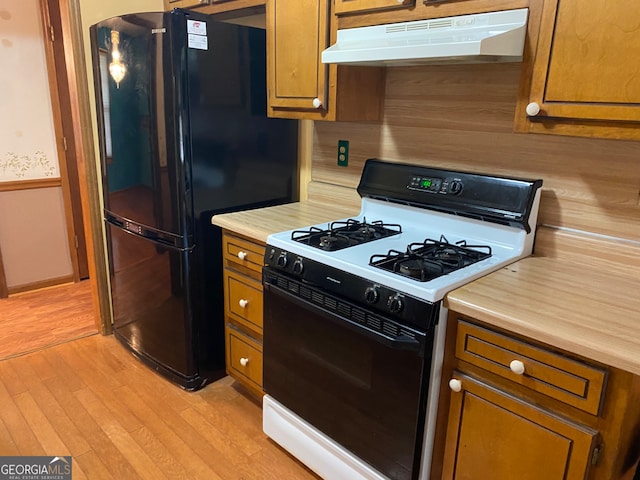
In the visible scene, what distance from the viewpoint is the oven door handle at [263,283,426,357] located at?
4.44 ft

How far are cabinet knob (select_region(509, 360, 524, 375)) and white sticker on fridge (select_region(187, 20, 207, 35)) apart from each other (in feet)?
5.64

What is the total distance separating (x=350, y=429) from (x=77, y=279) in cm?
297

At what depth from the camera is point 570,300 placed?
52.3 inches

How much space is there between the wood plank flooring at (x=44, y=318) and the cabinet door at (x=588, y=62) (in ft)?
9.14

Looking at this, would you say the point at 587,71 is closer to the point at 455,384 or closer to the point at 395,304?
the point at 395,304

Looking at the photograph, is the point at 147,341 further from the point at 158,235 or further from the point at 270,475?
the point at 270,475

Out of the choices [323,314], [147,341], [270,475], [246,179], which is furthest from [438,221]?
[147,341]

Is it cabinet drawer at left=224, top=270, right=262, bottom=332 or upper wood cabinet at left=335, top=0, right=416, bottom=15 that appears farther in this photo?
cabinet drawer at left=224, top=270, right=262, bottom=332

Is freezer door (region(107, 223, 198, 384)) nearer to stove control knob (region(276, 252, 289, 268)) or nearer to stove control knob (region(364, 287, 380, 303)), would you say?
stove control knob (region(276, 252, 289, 268))

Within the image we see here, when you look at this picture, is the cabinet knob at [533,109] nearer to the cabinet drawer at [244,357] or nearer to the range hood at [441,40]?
the range hood at [441,40]

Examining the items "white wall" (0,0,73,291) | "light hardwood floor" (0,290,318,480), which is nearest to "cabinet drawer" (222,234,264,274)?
"light hardwood floor" (0,290,318,480)

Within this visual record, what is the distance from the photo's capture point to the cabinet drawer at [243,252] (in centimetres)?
200

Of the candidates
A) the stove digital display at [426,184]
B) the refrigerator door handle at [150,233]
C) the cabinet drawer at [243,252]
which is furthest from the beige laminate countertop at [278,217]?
the stove digital display at [426,184]

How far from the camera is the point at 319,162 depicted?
2.43 meters
